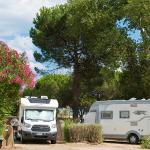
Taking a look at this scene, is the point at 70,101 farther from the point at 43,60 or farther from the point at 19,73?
the point at 19,73

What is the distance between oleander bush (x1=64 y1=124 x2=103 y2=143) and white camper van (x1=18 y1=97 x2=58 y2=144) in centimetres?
101

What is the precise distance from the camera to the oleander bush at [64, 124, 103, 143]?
97.3ft

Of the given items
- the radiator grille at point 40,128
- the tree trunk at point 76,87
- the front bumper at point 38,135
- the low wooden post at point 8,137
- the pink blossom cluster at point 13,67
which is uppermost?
the tree trunk at point 76,87

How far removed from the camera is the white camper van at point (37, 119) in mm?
28953

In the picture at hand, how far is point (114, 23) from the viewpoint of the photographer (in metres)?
43.6

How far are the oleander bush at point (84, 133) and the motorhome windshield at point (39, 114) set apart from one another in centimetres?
124

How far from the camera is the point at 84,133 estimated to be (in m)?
29.8

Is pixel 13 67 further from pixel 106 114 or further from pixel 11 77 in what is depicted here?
pixel 106 114

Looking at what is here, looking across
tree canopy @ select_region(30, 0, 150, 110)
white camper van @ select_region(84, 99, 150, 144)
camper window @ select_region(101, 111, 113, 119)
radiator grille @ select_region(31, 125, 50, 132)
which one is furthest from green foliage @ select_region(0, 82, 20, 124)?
tree canopy @ select_region(30, 0, 150, 110)

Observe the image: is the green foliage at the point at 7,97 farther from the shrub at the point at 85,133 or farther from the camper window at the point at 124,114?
the camper window at the point at 124,114

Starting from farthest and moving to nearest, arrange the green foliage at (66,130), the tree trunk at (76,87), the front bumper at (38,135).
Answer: the tree trunk at (76,87) < the green foliage at (66,130) < the front bumper at (38,135)

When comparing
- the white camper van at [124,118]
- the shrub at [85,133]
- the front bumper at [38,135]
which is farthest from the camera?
the white camper van at [124,118]

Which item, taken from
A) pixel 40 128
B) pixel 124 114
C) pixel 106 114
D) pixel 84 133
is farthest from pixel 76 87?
pixel 40 128

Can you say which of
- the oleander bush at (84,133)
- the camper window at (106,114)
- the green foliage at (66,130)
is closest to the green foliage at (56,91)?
the camper window at (106,114)
